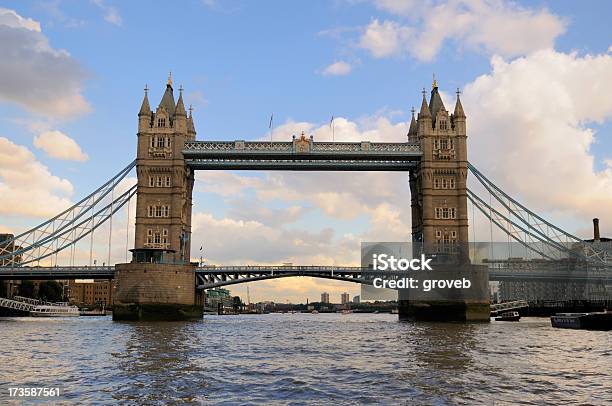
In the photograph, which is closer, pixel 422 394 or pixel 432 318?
pixel 422 394

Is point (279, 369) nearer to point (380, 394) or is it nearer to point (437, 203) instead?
point (380, 394)

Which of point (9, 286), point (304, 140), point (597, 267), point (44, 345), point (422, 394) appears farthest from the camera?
point (9, 286)

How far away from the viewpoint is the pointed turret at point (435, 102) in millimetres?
79812

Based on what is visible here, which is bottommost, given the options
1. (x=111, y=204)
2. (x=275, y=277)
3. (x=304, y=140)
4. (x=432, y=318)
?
(x=432, y=318)

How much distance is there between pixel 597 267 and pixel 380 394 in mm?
73734

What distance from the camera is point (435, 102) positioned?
8081cm

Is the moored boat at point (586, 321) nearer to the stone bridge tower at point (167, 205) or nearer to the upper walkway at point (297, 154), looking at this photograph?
the upper walkway at point (297, 154)

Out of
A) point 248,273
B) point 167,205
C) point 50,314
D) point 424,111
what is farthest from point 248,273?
point 50,314

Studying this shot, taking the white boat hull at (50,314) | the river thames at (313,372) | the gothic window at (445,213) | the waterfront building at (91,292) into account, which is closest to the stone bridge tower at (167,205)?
the gothic window at (445,213)

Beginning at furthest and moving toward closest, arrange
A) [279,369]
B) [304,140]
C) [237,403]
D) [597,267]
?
[597,267] → [304,140] → [279,369] → [237,403]

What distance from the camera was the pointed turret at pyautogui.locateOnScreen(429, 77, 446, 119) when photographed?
79812 millimetres

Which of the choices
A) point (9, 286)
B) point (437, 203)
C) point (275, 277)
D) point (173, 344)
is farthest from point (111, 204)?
point (9, 286)

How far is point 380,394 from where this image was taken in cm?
1816

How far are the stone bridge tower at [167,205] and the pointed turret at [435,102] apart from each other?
31.1 m
